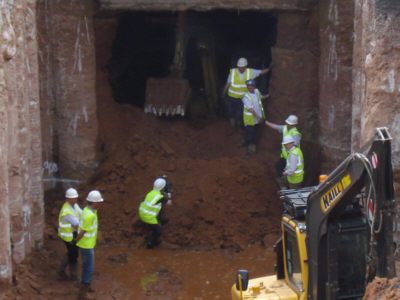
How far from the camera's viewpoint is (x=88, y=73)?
48.1ft

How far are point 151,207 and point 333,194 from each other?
6.38 metres

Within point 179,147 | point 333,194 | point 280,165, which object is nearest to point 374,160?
point 333,194

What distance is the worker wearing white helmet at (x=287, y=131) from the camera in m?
13.5

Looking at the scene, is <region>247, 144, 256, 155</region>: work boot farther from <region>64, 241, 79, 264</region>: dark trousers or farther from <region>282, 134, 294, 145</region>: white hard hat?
<region>64, 241, 79, 264</region>: dark trousers

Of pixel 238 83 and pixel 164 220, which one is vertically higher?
pixel 238 83

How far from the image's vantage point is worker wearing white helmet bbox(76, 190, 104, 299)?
437 inches

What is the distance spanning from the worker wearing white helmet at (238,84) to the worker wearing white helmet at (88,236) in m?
4.90

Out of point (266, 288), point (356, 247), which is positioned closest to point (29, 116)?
point (266, 288)

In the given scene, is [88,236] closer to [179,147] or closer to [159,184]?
[159,184]

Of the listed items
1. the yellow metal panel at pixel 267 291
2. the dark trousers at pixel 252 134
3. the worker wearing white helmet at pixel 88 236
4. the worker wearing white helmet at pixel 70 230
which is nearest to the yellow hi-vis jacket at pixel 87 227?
the worker wearing white helmet at pixel 88 236

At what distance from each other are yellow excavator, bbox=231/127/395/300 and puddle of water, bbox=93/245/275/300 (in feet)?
10.9

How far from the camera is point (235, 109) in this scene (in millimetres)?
15461

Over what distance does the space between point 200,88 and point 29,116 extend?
236 inches

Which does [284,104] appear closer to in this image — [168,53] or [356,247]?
[168,53]
